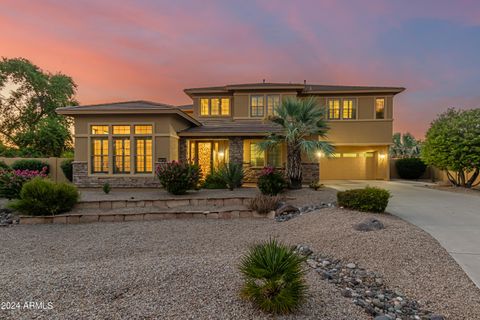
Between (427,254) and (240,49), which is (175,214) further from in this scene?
(240,49)

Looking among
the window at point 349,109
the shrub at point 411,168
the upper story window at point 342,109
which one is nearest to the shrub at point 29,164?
the upper story window at point 342,109

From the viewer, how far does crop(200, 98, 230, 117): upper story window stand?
56.4 feet

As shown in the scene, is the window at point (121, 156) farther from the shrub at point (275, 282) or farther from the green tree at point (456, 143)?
the green tree at point (456, 143)

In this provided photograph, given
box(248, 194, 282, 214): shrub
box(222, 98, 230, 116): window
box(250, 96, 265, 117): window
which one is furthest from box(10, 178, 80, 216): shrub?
box(250, 96, 265, 117): window

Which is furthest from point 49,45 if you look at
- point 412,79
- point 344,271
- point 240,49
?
point 412,79

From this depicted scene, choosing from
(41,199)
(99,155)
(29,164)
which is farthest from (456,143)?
(29,164)

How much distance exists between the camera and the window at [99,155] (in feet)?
39.0

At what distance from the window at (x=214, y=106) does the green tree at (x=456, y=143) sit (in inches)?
503

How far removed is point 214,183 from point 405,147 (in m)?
30.2

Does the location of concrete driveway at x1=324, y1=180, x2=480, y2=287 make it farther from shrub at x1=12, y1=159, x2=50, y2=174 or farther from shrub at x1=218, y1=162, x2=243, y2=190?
shrub at x1=12, y1=159, x2=50, y2=174

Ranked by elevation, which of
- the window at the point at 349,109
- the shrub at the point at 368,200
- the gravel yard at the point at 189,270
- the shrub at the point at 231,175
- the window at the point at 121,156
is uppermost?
the window at the point at 349,109

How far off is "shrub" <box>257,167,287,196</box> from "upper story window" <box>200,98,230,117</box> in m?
8.48

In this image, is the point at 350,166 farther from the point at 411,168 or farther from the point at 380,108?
the point at 411,168

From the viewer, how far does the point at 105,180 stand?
11.8 meters
